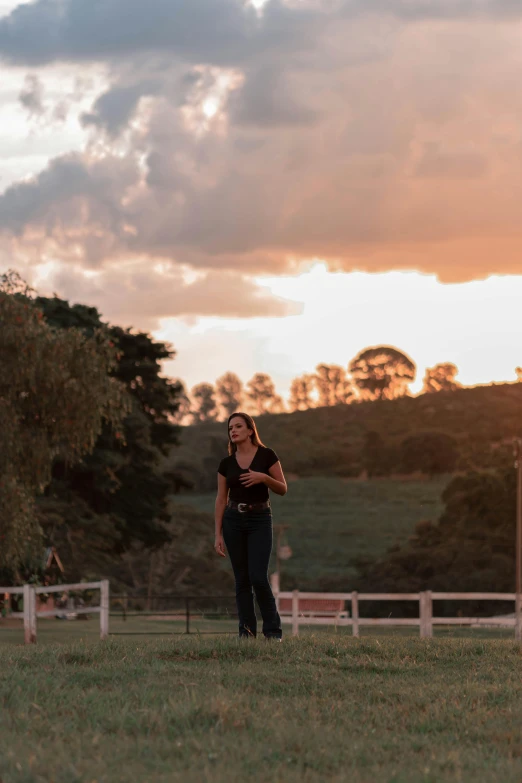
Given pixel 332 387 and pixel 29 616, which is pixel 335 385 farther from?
pixel 29 616

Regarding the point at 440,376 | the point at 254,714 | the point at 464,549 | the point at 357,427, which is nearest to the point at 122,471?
the point at 464,549

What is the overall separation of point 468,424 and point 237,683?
116370 mm

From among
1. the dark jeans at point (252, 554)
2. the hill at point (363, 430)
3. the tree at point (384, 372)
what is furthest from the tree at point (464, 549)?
the tree at point (384, 372)

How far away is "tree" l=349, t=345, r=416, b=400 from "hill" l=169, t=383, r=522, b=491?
9720 mm

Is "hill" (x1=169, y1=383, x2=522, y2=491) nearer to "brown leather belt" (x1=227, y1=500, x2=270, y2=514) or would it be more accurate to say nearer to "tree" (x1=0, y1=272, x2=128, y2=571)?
"tree" (x1=0, y1=272, x2=128, y2=571)

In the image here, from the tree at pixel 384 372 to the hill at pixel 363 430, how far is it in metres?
9.72

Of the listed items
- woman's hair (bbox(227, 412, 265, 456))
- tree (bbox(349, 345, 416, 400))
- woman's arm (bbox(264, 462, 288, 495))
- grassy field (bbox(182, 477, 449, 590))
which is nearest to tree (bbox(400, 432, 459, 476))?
grassy field (bbox(182, 477, 449, 590))

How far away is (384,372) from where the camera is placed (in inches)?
6122

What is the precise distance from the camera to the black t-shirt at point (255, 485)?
10.3 m

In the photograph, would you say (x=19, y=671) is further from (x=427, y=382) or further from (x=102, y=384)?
(x=427, y=382)

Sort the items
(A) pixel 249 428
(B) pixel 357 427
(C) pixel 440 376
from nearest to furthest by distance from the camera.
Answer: (A) pixel 249 428 → (B) pixel 357 427 → (C) pixel 440 376

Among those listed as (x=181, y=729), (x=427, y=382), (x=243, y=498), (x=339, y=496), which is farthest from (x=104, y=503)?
(x=427, y=382)

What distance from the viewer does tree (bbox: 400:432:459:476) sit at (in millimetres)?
110625

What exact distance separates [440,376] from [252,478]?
157 m
